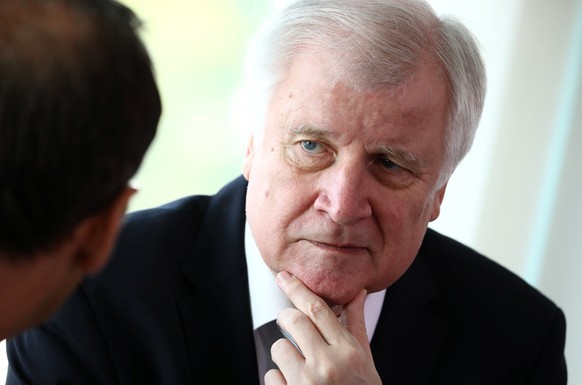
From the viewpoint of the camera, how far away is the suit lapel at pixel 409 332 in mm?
2068

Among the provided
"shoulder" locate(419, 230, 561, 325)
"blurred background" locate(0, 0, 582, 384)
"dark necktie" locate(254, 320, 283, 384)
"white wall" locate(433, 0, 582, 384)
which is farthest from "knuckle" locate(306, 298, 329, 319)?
"white wall" locate(433, 0, 582, 384)

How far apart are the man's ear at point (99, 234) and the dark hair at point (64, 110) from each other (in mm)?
27

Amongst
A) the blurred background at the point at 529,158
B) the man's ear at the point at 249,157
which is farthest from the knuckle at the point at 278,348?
the blurred background at the point at 529,158

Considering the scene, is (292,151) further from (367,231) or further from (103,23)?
(103,23)

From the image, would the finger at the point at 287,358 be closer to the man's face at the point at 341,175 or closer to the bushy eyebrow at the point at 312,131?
the man's face at the point at 341,175

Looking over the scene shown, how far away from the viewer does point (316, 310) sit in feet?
5.82

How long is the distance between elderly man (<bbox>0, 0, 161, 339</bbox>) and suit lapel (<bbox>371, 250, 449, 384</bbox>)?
1.15m

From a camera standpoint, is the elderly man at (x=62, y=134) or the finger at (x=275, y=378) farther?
the finger at (x=275, y=378)

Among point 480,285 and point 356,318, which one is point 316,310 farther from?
point 480,285

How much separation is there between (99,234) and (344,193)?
0.77 meters

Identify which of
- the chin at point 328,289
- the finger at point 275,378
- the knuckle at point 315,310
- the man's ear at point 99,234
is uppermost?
the man's ear at point 99,234

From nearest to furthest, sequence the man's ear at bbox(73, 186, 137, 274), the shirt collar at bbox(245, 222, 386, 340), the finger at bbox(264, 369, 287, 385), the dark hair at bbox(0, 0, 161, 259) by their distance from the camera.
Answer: the dark hair at bbox(0, 0, 161, 259) < the man's ear at bbox(73, 186, 137, 274) < the finger at bbox(264, 369, 287, 385) < the shirt collar at bbox(245, 222, 386, 340)

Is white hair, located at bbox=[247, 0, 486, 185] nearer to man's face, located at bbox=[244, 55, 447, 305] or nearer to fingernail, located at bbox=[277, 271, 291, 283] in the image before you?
man's face, located at bbox=[244, 55, 447, 305]

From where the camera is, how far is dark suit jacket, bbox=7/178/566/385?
6.03 ft
